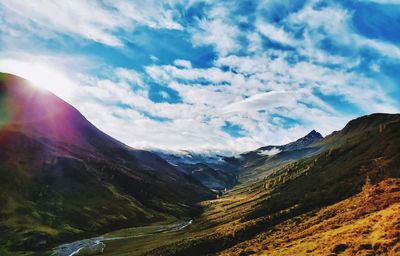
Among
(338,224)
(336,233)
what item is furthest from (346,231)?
(338,224)

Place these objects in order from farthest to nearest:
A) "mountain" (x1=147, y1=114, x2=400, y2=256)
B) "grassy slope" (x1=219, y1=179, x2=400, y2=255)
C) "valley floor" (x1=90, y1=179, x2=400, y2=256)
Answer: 1. "mountain" (x1=147, y1=114, x2=400, y2=256)
2. "valley floor" (x1=90, y1=179, x2=400, y2=256)
3. "grassy slope" (x1=219, y1=179, x2=400, y2=255)

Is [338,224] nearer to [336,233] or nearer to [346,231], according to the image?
[336,233]

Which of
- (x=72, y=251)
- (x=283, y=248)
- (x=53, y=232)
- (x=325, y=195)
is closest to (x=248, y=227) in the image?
(x=325, y=195)

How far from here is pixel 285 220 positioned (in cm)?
10444

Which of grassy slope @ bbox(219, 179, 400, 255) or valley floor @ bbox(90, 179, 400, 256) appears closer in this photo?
grassy slope @ bbox(219, 179, 400, 255)

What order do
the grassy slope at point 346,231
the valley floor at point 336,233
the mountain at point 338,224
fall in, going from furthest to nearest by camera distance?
the mountain at point 338,224, the valley floor at point 336,233, the grassy slope at point 346,231

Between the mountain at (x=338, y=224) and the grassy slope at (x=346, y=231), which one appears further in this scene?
the mountain at (x=338, y=224)

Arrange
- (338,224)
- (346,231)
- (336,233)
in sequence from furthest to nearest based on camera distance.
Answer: (338,224) < (336,233) < (346,231)

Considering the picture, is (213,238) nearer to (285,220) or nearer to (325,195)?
(285,220)

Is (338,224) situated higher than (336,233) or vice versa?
(338,224)

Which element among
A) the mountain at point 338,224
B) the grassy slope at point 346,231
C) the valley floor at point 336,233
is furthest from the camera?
the mountain at point 338,224

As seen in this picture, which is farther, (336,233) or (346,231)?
(336,233)

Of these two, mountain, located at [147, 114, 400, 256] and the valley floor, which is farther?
mountain, located at [147, 114, 400, 256]

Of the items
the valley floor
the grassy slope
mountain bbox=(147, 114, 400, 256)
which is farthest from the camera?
mountain bbox=(147, 114, 400, 256)
